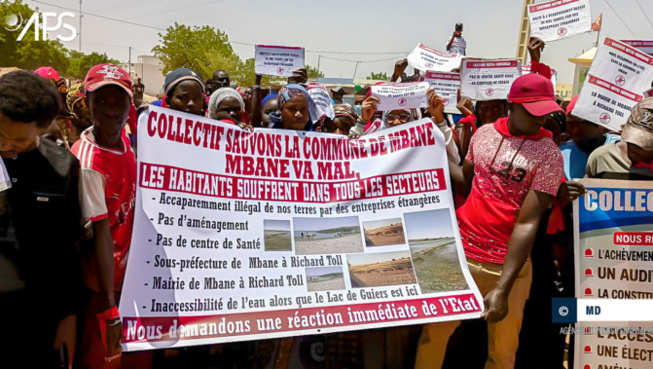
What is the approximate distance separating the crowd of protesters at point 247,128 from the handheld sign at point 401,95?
0.31ft

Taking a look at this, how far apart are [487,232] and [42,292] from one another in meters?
2.62

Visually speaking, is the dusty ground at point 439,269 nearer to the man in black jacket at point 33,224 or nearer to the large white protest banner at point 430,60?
the man in black jacket at point 33,224

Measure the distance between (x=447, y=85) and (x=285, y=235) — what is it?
3957mm

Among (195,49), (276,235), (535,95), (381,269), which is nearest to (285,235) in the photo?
(276,235)

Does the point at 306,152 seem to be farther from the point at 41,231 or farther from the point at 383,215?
the point at 41,231

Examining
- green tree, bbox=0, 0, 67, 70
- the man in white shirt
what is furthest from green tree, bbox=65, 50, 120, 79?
the man in white shirt

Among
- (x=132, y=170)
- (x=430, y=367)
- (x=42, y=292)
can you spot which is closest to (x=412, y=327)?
(x=430, y=367)

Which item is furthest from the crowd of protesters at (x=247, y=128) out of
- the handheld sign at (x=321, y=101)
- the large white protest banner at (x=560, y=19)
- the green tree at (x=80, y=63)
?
the green tree at (x=80, y=63)

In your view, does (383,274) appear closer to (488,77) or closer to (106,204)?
(106,204)

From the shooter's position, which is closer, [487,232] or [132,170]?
[132,170]

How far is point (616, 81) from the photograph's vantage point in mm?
4570

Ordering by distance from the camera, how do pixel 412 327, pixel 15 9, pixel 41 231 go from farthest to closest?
1. pixel 15 9
2. pixel 412 327
3. pixel 41 231

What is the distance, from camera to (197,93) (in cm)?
388

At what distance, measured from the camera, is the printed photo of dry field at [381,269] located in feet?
11.6
